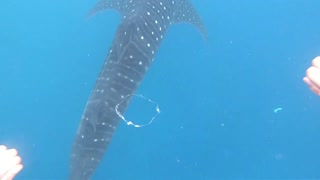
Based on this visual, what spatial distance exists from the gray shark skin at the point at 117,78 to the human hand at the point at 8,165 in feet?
4.41

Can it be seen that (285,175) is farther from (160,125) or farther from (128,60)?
(128,60)

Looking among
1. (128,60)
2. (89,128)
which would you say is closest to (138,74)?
(128,60)

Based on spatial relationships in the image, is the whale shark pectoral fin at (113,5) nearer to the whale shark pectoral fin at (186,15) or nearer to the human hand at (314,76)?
the whale shark pectoral fin at (186,15)

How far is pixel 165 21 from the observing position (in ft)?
16.3

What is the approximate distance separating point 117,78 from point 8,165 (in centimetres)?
191

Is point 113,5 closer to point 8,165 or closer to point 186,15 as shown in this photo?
point 186,15

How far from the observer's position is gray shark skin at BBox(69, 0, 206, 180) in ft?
11.3

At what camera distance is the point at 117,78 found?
3801 mm

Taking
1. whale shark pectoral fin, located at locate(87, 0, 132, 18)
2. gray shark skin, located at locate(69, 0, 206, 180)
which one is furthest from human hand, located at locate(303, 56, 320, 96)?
whale shark pectoral fin, located at locate(87, 0, 132, 18)

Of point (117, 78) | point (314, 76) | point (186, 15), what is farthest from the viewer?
point (186, 15)

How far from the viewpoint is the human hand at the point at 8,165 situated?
197cm

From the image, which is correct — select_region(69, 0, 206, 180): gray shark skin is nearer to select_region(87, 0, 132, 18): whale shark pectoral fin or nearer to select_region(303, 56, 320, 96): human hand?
select_region(87, 0, 132, 18): whale shark pectoral fin

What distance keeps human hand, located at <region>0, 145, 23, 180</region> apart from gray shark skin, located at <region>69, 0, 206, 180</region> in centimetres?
135

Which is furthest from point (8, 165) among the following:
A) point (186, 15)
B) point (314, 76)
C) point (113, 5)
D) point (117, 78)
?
point (186, 15)
